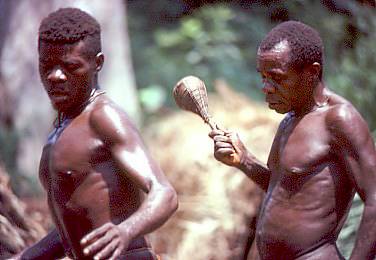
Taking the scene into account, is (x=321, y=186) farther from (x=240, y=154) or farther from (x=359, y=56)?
(x=359, y=56)

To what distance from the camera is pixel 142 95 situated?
11.3 m

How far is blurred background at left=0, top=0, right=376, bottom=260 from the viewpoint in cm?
622

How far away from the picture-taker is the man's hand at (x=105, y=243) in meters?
3.38

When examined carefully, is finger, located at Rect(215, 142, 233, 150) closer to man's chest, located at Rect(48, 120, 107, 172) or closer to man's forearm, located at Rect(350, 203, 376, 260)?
man's chest, located at Rect(48, 120, 107, 172)

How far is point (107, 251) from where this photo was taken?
339cm

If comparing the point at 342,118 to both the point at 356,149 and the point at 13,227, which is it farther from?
the point at 13,227

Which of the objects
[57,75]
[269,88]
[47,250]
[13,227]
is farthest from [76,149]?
[13,227]

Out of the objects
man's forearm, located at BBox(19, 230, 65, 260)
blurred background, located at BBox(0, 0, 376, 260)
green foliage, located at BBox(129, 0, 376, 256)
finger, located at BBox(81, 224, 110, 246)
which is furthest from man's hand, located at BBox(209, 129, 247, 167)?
green foliage, located at BBox(129, 0, 376, 256)

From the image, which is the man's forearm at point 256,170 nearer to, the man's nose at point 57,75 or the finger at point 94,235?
the man's nose at point 57,75

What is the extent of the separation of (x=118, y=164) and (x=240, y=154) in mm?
609

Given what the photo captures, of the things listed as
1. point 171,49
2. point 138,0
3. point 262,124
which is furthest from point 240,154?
point 138,0

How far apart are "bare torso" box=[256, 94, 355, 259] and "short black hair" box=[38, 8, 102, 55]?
0.86 meters

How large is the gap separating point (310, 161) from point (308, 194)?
13cm

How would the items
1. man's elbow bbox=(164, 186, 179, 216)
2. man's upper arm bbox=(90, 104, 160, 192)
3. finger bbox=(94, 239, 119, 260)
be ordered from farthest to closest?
man's upper arm bbox=(90, 104, 160, 192), man's elbow bbox=(164, 186, 179, 216), finger bbox=(94, 239, 119, 260)
